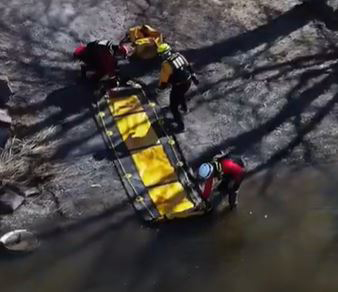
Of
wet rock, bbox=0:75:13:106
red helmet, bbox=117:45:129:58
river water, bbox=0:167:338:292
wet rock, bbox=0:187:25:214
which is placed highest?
wet rock, bbox=0:75:13:106

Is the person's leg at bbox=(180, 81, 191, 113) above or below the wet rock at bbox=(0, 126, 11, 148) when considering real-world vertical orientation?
below

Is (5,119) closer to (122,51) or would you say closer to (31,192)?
(31,192)

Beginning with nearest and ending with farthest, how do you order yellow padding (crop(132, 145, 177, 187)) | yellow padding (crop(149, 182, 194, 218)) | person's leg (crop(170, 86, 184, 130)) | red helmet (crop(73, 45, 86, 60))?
yellow padding (crop(149, 182, 194, 218))
yellow padding (crop(132, 145, 177, 187))
person's leg (crop(170, 86, 184, 130))
red helmet (crop(73, 45, 86, 60))

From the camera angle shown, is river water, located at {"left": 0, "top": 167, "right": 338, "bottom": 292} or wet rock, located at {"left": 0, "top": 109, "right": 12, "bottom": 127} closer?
river water, located at {"left": 0, "top": 167, "right": 338, "bottom": 292}

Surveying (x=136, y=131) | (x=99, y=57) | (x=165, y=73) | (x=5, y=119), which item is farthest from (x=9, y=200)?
(x=165, y=73)

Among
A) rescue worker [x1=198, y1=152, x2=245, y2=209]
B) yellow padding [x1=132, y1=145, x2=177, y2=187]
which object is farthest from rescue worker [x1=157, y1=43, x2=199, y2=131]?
rescue worker [x1=198, y1=152, x2=245, y2=209]

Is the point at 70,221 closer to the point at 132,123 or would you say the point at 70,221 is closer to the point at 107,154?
the point at 107,154

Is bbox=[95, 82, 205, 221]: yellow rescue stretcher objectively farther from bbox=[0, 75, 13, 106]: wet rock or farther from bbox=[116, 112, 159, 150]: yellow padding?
bbox=[0, 75, 13, 106]: wet rock

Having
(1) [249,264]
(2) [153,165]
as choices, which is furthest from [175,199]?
(1) [249,264]
